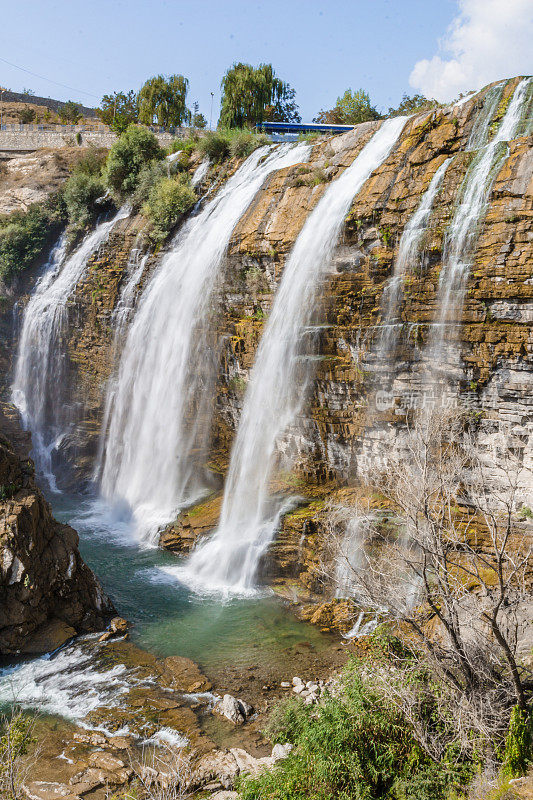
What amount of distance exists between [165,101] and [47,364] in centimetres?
2265

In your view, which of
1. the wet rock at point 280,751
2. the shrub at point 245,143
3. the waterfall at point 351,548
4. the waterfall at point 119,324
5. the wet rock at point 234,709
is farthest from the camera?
the shrub at point 245,143

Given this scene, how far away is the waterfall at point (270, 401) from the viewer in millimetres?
15227

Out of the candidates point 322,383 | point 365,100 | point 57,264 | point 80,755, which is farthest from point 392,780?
point 365,100

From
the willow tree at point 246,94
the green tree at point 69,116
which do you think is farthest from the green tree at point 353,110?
the green tree at point 69,116

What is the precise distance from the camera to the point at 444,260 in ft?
43.3

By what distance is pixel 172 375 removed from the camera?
19.4m

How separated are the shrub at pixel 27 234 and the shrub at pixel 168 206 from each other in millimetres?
7524

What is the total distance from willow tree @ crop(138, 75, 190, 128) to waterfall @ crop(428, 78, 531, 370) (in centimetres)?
2992

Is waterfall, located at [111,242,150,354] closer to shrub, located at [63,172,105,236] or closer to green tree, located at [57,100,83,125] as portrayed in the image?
shrub, located at [63,172,105,236]

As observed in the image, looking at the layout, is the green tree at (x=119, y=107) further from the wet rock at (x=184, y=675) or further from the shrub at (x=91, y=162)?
the wet rock at (x=184, y=675)

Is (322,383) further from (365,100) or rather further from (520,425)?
(365,100)

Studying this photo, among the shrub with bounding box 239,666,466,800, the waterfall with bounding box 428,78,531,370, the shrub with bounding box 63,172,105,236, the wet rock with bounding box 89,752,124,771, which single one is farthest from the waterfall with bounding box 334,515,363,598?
the shrub with bounding box 63,172,105,236

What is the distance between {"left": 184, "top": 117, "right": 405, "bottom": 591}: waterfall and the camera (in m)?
15.2

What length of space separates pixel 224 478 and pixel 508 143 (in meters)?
11.9
